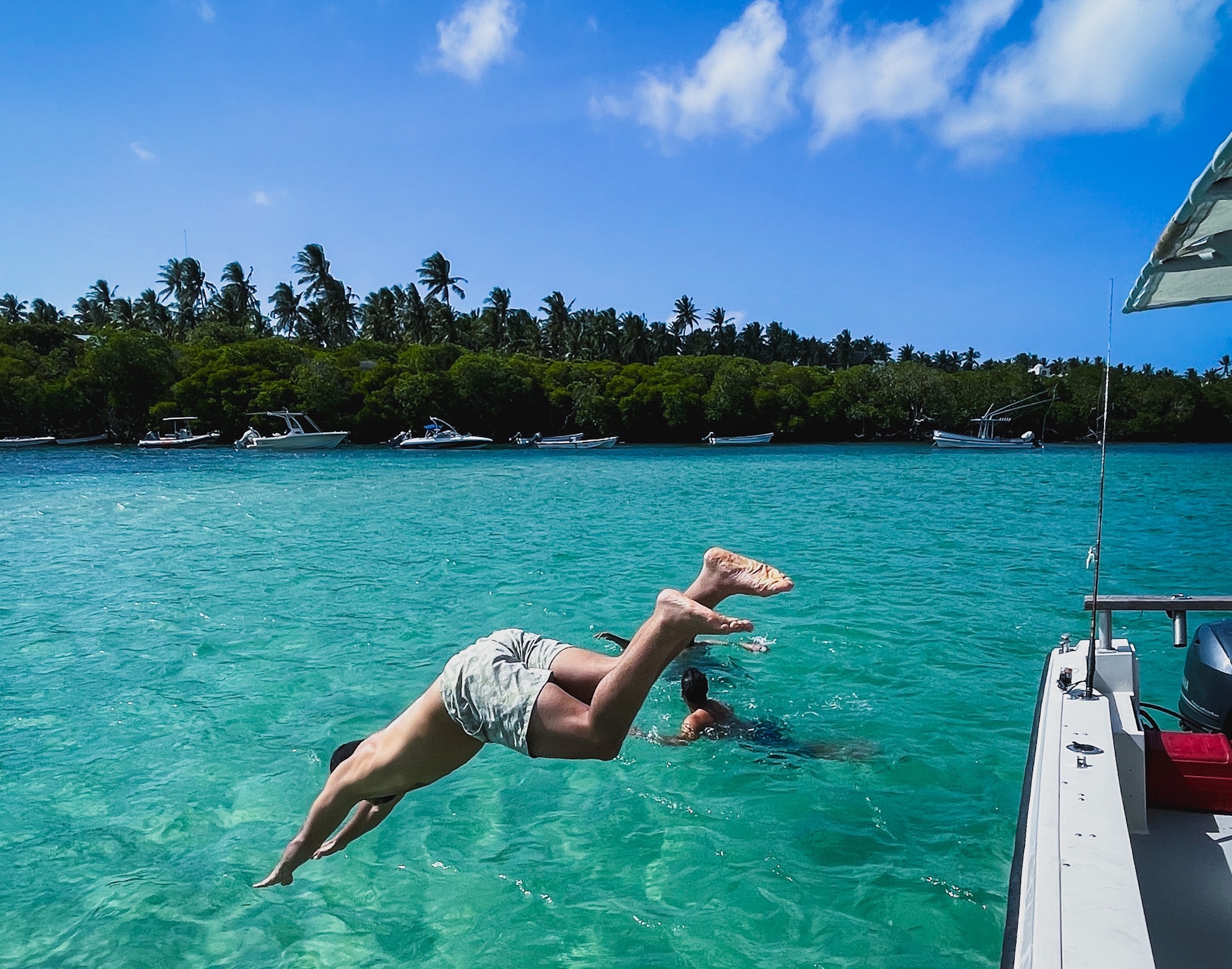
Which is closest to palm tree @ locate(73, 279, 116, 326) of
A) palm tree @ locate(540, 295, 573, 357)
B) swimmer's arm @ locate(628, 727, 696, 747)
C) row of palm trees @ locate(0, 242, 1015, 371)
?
row of palm trees @ locate(0, 242, 1015, 371)

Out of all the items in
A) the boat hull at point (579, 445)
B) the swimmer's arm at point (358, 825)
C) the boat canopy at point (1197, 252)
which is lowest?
the swimmer's arm at point (358, 825)

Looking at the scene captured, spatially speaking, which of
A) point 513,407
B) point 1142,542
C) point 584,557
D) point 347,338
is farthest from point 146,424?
point 1142,542

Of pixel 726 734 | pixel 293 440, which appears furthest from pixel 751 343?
pixel 726 734

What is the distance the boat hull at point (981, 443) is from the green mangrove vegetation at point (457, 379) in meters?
4.37

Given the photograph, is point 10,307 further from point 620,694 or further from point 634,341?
point 620,694

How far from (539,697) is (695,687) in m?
4.45

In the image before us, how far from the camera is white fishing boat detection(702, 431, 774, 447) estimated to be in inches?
3199

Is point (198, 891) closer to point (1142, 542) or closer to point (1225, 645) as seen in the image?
point (1225, 645)

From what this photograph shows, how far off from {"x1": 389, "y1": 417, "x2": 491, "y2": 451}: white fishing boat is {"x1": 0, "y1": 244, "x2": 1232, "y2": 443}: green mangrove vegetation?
837cm

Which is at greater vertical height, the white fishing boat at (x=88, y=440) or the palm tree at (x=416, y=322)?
the palm tree at (x=416, y=322)

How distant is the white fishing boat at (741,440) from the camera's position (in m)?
81.2

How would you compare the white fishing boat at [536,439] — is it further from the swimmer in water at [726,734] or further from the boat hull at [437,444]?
the swimmer in water at [726,734]

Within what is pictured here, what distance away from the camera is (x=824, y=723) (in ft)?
25.8

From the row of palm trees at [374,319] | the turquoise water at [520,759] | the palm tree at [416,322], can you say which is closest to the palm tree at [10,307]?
the row of palm trees at [374,319]
